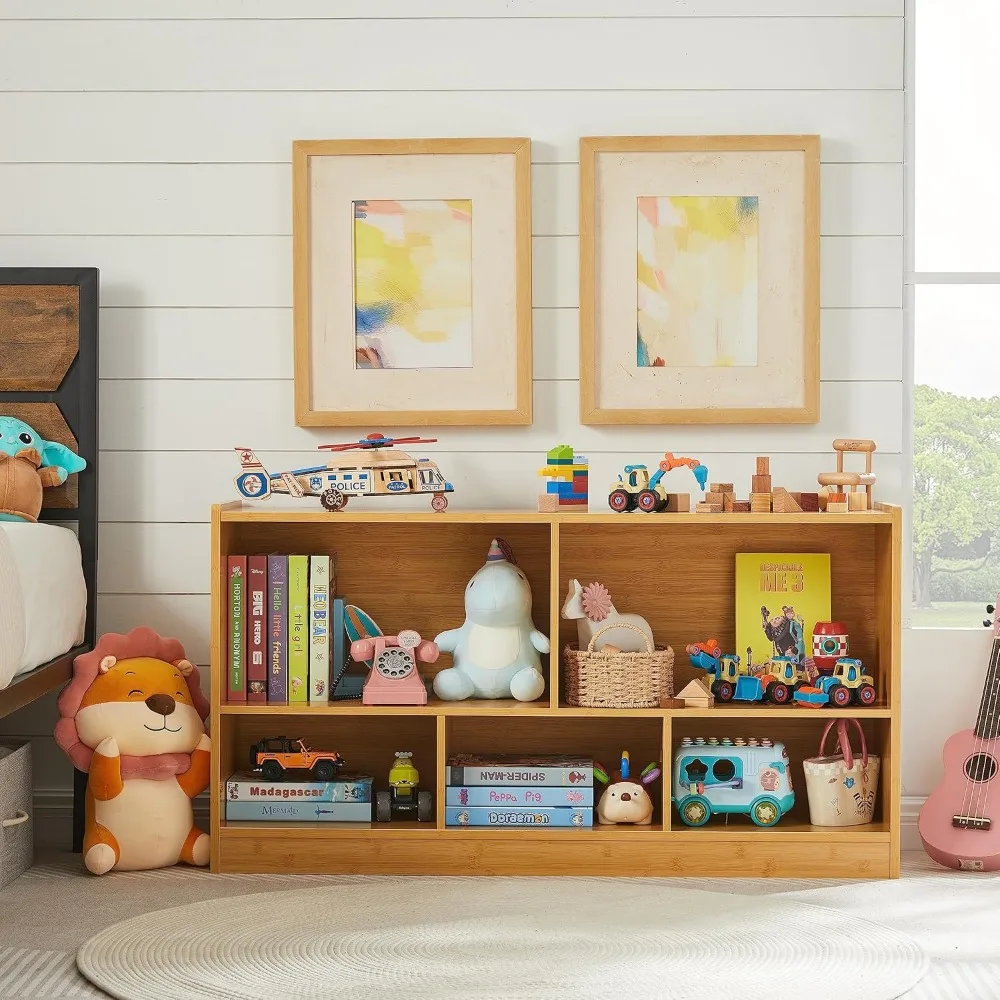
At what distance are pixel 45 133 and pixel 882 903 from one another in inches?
92.6

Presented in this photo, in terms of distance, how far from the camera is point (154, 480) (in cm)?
241

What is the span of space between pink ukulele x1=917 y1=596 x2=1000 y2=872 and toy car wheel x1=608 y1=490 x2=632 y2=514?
33.6 inches

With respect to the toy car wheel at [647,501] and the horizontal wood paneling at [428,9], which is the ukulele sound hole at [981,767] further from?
the horizontal wood paneling at [428,9]

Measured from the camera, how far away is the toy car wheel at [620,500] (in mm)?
2148

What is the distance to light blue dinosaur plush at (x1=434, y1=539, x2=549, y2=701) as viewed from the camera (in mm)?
2174

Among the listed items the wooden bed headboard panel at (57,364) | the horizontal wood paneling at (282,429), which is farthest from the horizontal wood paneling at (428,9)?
the horizontal wood paneling at (282,429)

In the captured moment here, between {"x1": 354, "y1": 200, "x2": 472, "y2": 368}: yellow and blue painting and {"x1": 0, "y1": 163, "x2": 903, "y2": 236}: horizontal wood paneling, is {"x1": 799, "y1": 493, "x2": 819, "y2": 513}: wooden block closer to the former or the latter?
{"x1": 354, "y1": 200, "x2": 472, "y2": 368}: yellow and blue painting

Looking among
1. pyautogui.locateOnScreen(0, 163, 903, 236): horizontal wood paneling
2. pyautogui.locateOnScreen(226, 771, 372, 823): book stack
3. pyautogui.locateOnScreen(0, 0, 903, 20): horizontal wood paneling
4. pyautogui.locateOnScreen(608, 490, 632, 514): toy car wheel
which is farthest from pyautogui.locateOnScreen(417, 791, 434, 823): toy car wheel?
pyautogui.locateOnScreen(0, 0, 903, 20): horizontal wood paneling

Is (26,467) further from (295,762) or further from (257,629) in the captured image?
(295,762)

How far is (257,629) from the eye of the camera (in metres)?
2.19

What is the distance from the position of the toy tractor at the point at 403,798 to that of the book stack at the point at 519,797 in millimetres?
65

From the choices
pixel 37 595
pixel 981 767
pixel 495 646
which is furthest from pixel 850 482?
pixel 37 595

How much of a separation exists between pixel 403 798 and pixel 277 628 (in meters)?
0.44

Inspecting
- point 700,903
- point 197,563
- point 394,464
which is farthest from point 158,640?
point 700,903
